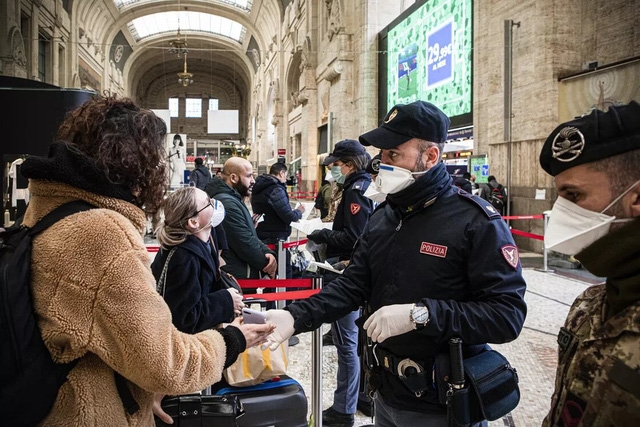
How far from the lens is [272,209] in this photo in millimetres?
5469

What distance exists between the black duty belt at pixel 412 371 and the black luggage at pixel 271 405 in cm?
88

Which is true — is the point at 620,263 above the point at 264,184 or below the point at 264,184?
below

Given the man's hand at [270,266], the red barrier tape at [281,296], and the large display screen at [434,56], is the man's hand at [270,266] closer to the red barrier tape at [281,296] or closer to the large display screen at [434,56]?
the red barrier tape at [281,296]

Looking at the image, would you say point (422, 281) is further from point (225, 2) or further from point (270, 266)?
point (225, 2)

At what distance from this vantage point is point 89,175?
129 cm

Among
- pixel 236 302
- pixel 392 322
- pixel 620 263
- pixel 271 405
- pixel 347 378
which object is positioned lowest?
pixel 347 378

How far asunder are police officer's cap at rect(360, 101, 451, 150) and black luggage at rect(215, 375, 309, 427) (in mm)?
1365

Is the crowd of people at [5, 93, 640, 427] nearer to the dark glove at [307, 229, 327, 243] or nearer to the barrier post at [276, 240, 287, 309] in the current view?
the dark glove at [307, 229, 327, 243]

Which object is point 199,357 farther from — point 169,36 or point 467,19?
point 169,36

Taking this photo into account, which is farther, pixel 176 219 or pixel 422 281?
pixel 176 219

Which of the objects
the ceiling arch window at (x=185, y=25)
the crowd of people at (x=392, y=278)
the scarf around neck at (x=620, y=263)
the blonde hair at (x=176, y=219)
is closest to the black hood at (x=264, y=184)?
the blonde hair at (x=176, y=219)

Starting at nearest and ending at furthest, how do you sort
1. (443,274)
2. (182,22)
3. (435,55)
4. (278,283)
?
(443,274) → (278,283) → (435,55) → (182,22)

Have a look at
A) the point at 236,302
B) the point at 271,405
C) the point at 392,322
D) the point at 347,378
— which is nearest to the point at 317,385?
the point at 347,378

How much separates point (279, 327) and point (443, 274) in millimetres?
681
